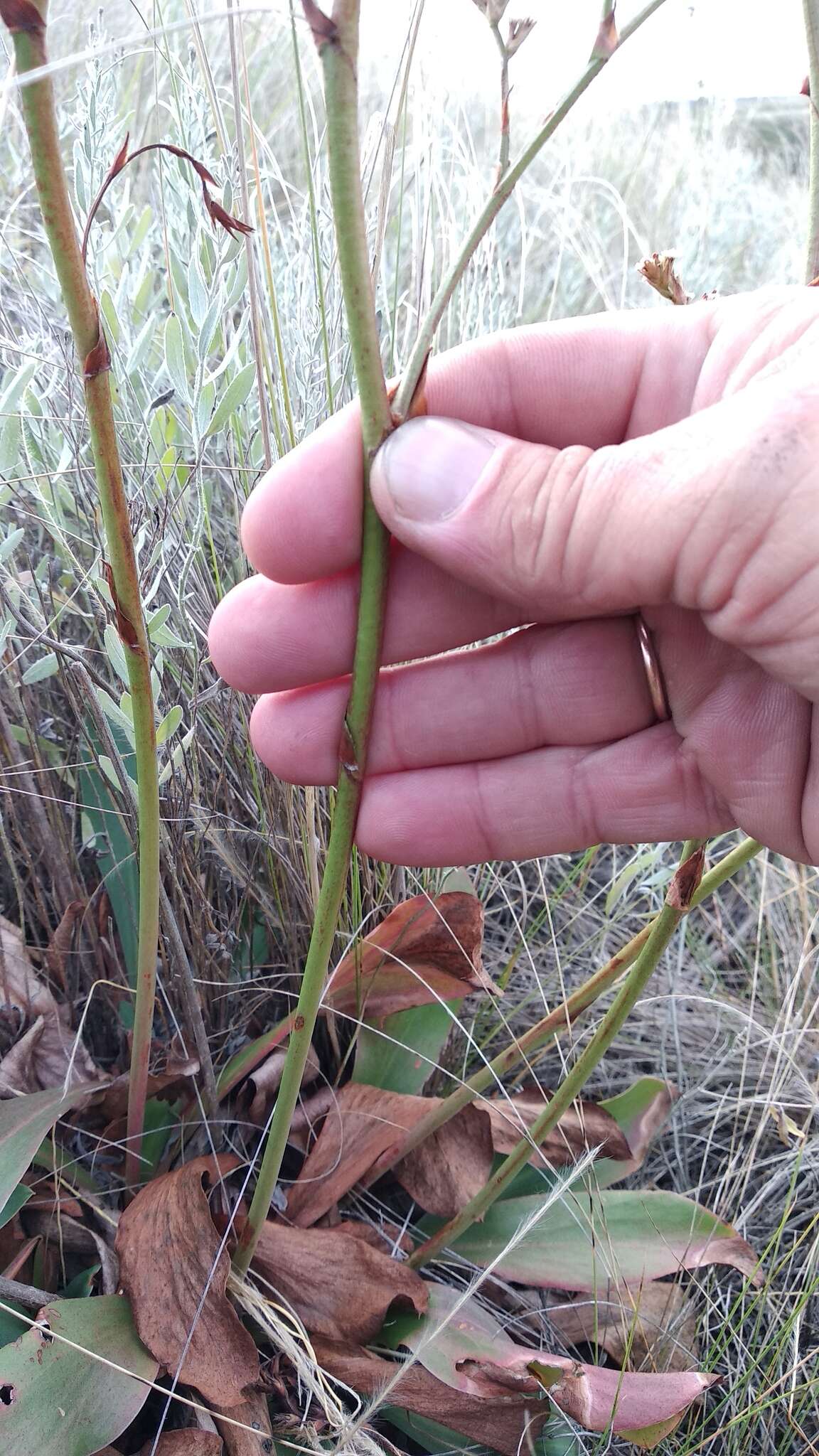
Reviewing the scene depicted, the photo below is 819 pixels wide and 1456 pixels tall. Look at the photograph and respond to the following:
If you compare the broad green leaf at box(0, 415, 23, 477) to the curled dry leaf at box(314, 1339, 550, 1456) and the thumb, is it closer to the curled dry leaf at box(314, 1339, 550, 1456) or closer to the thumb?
the thumb

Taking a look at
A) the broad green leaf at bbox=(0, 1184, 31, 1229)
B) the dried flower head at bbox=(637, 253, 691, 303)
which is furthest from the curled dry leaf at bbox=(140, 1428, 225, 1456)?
the dried flower head at bbox=(637, 253, 691, 303)

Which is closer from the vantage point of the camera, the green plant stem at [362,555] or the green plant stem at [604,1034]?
the green plant stem at [362,555]

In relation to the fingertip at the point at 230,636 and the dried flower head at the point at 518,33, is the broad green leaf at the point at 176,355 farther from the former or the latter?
the dried flower head at the point at 518,33

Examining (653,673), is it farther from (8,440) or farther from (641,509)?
(8,440)

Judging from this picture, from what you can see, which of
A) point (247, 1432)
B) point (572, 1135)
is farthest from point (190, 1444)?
point (572, 1135)

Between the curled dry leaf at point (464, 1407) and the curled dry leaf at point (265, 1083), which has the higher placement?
the curled dry leaf at point (265, 1083)

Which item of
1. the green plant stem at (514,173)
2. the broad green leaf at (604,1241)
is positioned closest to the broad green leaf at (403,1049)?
the broad green leaf at (604,1241)
